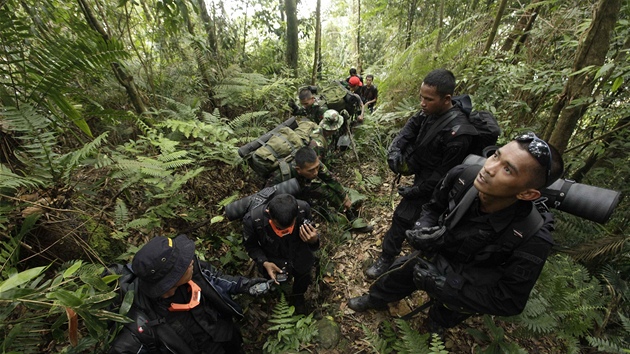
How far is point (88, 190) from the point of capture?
296 centimetres

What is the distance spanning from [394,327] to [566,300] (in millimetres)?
1795

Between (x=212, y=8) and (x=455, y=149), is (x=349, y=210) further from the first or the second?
(x=212, y=8)

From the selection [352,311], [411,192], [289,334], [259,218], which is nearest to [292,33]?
[411,192]

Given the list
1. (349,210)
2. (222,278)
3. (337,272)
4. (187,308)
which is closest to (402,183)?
(349,210)

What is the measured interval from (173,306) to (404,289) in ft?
7.70

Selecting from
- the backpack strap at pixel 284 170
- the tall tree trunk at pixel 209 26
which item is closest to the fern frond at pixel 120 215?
the backpack strap at pixel 284 170

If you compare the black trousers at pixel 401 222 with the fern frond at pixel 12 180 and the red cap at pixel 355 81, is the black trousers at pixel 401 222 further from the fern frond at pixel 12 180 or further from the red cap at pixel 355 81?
the red cap at pixel 355 81

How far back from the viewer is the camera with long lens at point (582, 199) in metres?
1.84

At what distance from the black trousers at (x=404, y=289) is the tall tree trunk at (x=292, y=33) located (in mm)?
6780

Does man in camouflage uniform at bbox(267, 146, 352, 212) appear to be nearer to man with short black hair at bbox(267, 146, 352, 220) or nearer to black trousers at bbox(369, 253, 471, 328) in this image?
man with short black hair at bbox(267, 146, 352, 220)

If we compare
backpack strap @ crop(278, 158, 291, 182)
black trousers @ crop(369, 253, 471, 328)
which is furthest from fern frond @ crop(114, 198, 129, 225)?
black trousers @ crop(369, 253, 471, 328)

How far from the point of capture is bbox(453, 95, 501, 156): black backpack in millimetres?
2951

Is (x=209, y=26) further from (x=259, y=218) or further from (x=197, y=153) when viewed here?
(x=259, y=218)

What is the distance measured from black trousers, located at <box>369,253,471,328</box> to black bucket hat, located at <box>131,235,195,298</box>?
6.66 ft
